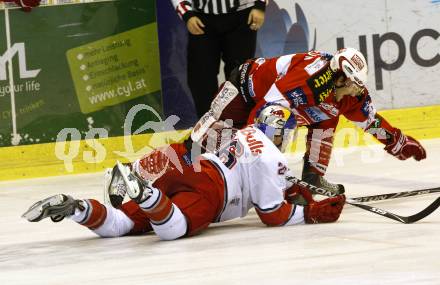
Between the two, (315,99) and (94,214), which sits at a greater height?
(315,99)

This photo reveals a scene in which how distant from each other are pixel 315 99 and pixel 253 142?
2.91 ft

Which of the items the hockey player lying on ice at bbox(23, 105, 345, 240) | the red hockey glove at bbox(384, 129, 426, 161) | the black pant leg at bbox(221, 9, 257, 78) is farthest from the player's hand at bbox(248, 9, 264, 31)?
the hockey player lying on ice at bbox(23, 105, 345, 240)

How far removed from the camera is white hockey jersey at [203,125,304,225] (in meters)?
4.26

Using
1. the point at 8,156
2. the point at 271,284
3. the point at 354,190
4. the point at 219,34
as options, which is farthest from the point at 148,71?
the point at 271,284

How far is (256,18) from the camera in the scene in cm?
729

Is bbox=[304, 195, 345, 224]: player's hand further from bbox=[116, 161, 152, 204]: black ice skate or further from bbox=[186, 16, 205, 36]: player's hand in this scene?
bbox=[186, 16, 205, 36]: player's hand

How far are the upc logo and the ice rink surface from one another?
228 cm

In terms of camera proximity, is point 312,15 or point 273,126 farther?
point 312,15

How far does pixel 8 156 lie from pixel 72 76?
30.2 inches

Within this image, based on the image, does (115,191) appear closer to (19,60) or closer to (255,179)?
(255,179)

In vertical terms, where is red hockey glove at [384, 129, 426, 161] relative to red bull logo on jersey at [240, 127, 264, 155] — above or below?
below

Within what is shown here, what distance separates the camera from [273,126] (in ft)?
15.4

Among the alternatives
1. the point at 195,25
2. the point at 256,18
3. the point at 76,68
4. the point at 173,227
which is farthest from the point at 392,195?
the point at 76,68

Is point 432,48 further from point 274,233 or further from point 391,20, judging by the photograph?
point 274,233
